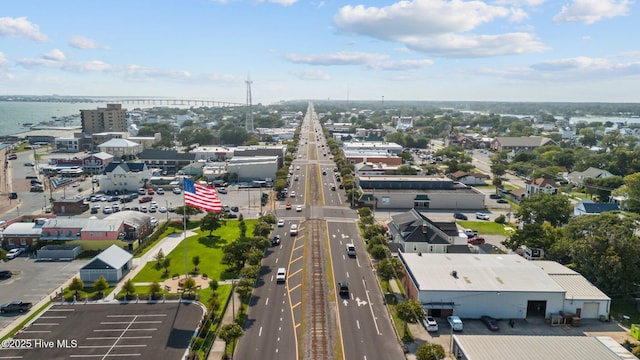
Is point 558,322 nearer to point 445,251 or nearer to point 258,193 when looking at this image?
point 445,251

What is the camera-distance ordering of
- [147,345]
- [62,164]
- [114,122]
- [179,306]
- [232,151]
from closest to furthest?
[147,345] < [179,306] < [62,164] < [232,151] < [114,122]

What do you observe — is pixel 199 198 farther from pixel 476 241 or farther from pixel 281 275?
pixel 476 241

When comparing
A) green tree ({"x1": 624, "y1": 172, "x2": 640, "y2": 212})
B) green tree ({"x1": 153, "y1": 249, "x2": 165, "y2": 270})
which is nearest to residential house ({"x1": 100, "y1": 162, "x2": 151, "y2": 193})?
green tree ({"x1": 153, "y1": 249, "x2": 165, "y2": 270})

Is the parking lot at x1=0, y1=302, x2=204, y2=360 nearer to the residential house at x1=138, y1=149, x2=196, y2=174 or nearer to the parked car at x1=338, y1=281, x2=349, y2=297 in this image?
the parked car at x1=338, y1=281, x2=349, y2=297

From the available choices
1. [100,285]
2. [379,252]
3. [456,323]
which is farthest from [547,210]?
[100,285]

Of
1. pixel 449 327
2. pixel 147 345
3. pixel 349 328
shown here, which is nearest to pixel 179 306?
pixel 147 345

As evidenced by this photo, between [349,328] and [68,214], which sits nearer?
[349,328]

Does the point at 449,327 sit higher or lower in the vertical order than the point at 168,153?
lower
